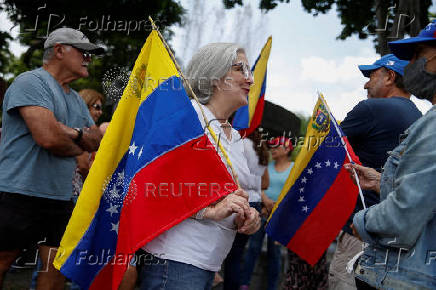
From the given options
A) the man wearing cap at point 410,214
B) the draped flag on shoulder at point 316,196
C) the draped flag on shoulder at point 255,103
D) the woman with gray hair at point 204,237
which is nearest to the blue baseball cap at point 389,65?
the draped flag on shoulder at point 316,196

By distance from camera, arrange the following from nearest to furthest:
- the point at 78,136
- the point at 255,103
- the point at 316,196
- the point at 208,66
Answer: the point at 208,66 → the point at 78,136 → the point at 316,196 → the point at 255,103

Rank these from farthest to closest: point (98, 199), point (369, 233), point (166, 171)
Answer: point (98, 199)
point (166, 171)
point (369, 233)

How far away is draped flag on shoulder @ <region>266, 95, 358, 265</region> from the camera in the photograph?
10.2ft

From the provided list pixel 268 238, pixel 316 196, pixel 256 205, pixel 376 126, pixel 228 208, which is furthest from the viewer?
pixel 268 238

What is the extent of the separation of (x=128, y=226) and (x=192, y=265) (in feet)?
1.20

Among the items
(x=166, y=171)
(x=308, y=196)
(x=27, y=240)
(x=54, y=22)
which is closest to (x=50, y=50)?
(x=27, y=240)

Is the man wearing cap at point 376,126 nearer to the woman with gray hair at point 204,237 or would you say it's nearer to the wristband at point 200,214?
the woman with gray hair at point 204,237

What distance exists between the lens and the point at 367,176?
8.04 feet

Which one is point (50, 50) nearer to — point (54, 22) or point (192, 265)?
point (192, 265)

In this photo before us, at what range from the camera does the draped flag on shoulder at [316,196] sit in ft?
10.2

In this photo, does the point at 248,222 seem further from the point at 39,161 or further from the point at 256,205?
the point at 256,205

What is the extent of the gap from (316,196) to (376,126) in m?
0.77

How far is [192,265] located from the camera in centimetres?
194
